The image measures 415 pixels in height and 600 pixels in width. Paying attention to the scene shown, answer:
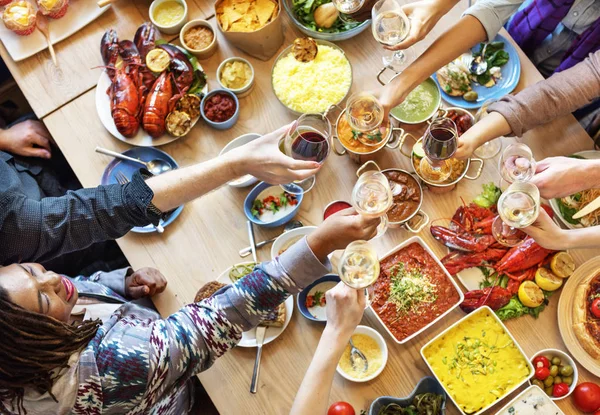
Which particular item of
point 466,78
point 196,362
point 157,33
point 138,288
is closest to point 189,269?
point 138,288

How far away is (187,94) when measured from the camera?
7.75 ft

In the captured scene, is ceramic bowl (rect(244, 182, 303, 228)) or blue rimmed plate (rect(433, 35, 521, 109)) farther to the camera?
blue rimmed plate (rect(433, 35, 521, 109))

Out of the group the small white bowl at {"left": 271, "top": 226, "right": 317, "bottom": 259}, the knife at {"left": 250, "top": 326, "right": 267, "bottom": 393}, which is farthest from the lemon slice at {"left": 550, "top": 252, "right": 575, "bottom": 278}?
the knife at {"left": 250, "top": 326, "right": 267, "bottom": 393}

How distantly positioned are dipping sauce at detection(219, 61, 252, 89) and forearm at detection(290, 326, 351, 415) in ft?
4.02

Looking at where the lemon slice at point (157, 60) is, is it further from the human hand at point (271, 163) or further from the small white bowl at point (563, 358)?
the small white bowl at point (563, 358)

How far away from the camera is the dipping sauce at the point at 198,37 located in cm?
244

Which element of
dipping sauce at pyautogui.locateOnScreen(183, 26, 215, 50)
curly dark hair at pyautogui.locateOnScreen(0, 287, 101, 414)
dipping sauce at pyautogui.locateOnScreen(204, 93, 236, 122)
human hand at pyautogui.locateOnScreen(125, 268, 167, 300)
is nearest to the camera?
curly dark hair at pyautogui.locateOnScreen(0, 287, 101, 414)

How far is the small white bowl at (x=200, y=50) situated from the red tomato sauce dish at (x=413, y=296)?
1.32 metres

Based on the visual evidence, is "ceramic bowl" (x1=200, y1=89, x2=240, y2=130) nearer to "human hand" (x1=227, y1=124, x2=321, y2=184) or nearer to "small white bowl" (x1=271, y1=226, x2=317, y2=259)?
"human hand" (x1=227, y1=124, x2=321, y2=184)

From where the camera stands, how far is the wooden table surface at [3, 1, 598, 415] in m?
2.03

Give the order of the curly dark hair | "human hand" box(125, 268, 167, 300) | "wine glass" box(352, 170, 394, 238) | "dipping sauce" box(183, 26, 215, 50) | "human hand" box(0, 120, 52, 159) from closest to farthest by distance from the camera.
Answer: the curly dark hair < "wine glass" box(352, 170, 394, 238) < "human hand" box(125, 268, 167, 300) < "dipping sauce" box(183, 26, 215, 50) < "human hand" box(0, 120, 52, 159)

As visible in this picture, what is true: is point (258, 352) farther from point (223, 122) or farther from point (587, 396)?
point (587, 396)

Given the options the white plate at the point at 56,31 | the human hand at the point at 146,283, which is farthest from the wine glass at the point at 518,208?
the white plate at the point at 56,31

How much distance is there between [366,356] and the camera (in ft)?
6.61
